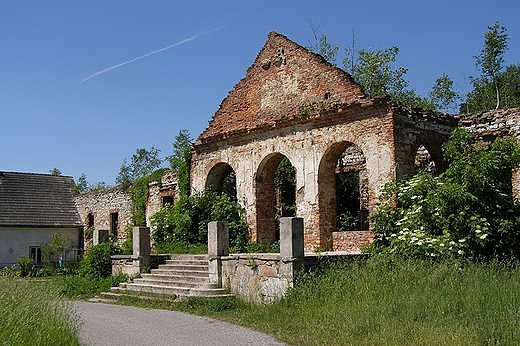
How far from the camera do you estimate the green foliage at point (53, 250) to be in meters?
30.1

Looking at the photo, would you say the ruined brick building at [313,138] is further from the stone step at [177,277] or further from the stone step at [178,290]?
the stone step at [178,290]

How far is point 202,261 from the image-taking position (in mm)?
16984

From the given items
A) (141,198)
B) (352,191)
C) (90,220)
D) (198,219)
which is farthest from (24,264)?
(352,191)

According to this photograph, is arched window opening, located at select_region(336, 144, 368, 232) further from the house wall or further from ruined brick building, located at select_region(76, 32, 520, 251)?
the house wall

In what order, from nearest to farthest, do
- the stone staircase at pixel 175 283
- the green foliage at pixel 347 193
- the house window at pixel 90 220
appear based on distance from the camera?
1. the stone staircase at pixel 175 283
2. the green foliage at pixel 347 193
3. the house window at pixel 90 220

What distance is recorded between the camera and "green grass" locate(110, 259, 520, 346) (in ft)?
27.0

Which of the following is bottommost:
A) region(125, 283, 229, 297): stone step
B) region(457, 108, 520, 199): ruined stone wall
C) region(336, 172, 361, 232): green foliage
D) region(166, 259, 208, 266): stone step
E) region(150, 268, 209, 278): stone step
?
region(125, 283, 229, 297): stone step

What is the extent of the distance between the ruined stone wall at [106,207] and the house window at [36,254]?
118 inches

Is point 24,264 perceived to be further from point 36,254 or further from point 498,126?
point 498,126

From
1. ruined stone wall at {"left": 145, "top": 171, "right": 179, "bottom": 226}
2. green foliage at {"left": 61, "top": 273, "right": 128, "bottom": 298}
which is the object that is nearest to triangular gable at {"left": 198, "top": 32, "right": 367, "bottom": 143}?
ruined stone wall at {"left": 145, "top": 171, "right": 179, "bottom": 226}

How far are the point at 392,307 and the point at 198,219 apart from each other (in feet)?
42.6

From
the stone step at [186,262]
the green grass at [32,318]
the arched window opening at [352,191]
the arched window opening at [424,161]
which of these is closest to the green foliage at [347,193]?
the arched window opening at [352,191]

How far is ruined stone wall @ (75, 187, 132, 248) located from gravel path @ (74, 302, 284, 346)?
52.2 feet

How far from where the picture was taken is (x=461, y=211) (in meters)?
13.8
